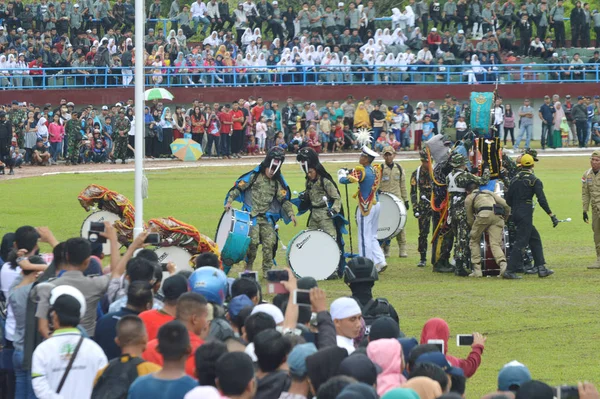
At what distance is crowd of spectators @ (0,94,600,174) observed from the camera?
4022 cm

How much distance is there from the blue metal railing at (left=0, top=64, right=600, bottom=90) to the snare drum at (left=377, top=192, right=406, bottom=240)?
2694cm

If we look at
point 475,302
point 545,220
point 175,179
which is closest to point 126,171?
point 175,179

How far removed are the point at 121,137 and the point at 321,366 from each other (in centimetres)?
3380

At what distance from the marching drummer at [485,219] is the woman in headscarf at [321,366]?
1110 centimetres

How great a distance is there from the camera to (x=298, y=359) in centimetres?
751

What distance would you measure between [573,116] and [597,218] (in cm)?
2757

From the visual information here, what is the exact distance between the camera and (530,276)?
19.1 meters

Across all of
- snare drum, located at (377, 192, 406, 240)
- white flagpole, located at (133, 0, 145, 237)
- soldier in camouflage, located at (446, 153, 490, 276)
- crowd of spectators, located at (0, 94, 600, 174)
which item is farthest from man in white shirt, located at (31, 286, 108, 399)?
crowd of spectators, located at (0, 94, 600, 174)

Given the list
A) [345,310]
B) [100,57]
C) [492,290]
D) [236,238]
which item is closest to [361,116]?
[100,57]

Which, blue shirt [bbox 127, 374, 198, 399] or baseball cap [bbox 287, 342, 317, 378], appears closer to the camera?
blue shirt [bbox 127, 374, 198, 399]

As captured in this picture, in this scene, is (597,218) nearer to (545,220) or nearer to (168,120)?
(545,220)

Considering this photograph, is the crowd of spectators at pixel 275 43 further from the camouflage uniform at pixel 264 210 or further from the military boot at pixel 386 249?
the camouflage uniform at pixel 264 210

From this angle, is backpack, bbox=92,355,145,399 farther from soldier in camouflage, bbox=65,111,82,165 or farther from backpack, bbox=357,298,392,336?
soldier in camouflage, bbox=65,111,82,165

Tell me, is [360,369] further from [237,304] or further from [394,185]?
[394,185]
